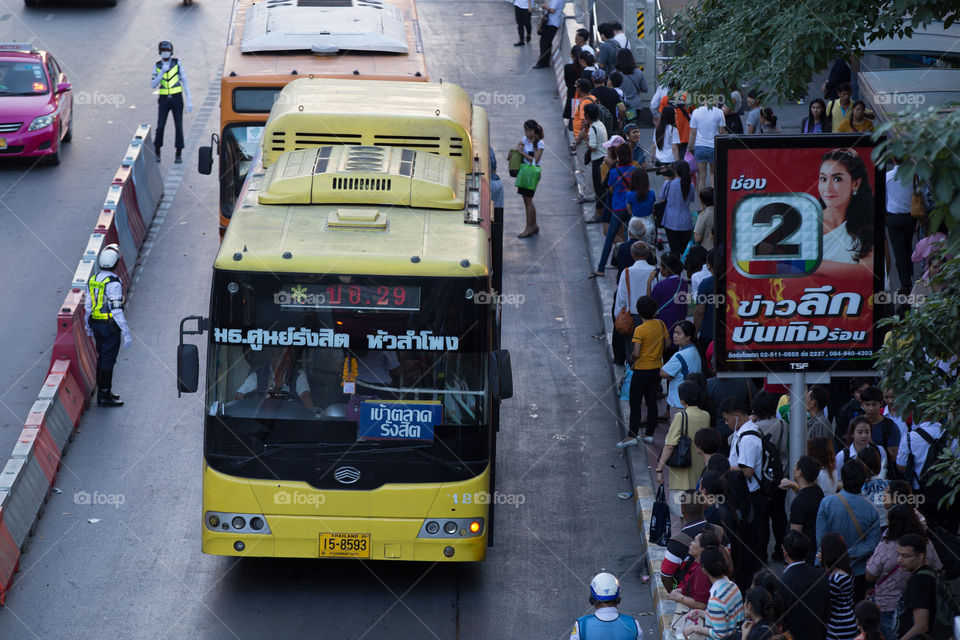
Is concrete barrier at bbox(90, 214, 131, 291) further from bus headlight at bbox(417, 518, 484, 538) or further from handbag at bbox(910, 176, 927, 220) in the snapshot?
handbag at bbox(910, 176, 927, 220)

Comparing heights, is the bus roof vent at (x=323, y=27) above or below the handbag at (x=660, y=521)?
above

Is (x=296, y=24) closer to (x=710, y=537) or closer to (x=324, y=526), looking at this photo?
(x=324, y=526)

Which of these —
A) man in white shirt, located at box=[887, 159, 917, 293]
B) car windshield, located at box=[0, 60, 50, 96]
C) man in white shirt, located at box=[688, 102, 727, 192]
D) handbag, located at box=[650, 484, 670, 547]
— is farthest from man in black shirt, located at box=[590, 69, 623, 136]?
handbag, located at box=[650, 484, 670, 547]

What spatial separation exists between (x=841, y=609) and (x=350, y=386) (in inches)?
167

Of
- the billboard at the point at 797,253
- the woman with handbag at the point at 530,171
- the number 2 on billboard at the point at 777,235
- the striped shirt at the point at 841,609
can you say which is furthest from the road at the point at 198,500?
the number 2 on billboard at the point at 777,235

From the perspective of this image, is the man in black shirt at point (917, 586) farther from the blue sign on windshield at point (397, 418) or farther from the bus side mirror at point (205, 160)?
the bus side mirror at point (205, 160)

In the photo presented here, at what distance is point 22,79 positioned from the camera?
77.5ft

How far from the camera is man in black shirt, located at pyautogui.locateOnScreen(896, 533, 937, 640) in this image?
8641 mm

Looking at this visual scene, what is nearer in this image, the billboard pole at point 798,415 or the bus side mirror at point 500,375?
the billboard pole at point 798,415

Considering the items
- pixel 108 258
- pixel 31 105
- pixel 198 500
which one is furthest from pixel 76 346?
pixel 31 105

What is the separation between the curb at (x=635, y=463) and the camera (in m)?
11.6

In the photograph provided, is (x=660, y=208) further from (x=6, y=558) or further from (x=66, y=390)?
(x=6, y=558)

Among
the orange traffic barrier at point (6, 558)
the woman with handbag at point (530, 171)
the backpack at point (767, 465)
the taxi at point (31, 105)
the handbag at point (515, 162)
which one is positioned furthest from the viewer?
the taxi at point (31, 105)

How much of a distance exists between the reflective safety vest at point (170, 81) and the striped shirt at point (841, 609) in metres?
17.1
